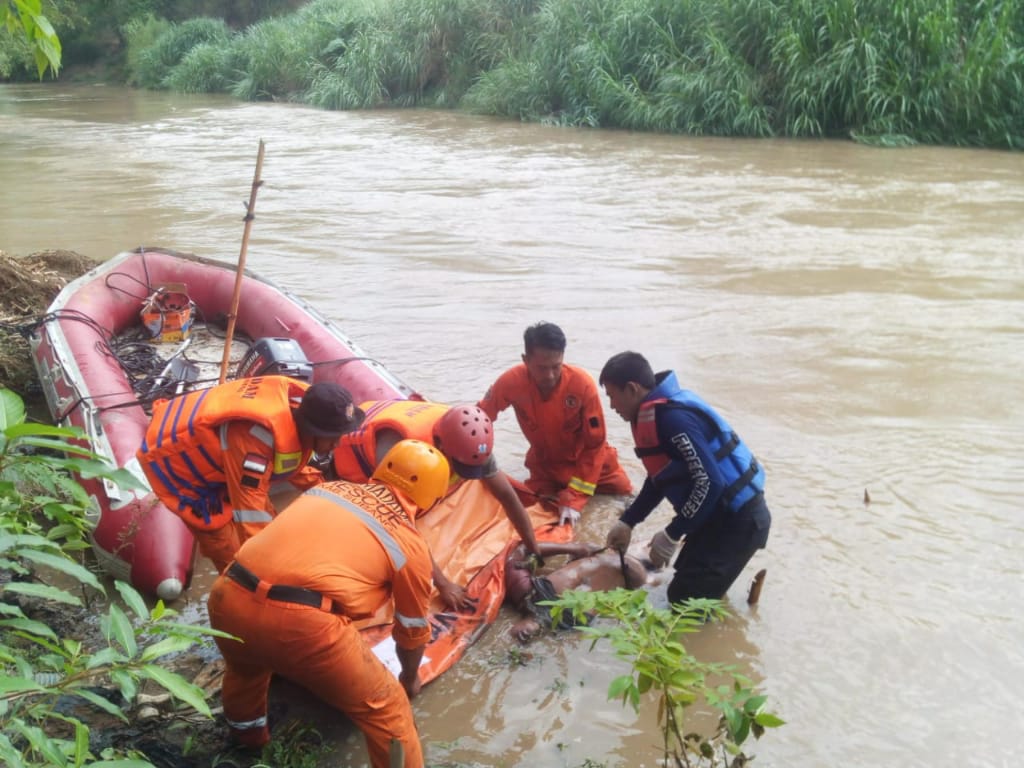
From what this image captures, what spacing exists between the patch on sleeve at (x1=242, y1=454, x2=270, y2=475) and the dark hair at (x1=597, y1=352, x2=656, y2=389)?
121 centimetres

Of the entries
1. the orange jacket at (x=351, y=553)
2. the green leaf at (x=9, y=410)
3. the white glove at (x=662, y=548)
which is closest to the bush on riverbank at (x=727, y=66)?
the white glove at (x=662, y=548)

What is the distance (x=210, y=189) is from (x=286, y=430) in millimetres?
9776

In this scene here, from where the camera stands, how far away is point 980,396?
5742 millimetres

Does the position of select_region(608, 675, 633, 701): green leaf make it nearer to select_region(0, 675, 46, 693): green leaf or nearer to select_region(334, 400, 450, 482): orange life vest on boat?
select_region(0, 675, 46, 693): green leaf

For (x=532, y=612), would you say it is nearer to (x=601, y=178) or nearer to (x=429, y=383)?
(x=429, y=383)

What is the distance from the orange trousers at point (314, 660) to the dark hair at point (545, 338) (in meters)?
1.78

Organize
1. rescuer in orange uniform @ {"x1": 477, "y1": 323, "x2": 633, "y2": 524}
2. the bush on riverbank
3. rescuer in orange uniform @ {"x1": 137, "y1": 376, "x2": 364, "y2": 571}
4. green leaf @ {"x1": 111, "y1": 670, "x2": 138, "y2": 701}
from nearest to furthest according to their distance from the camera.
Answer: green leaf @ {"x1": 111, "y1": 670, "x2": 138, "y2": 701}
rescuer in orange uniform @ {"x1": 137, "y1": 376, "x2": 364, "y2": 571}
rescuer in orange uniform @ {"x1": 477, "y1": 323, "x2": 633, "y2": 524}
the bush on riverbank

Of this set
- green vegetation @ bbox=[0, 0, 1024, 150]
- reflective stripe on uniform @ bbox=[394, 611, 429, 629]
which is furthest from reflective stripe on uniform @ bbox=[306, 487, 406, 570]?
green vegetation @ bbox=[0, 0, 1024, 150]

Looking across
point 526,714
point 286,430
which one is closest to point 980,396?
point 526,714

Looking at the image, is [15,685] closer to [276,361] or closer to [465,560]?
[465,560]

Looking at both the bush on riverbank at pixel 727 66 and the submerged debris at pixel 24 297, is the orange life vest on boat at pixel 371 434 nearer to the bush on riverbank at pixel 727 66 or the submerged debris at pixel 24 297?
the submerged debris at pixel 24 297

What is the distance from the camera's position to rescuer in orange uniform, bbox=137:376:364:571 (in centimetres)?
322

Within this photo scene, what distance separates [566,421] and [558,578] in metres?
0.87

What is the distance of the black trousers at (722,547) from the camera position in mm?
3537
